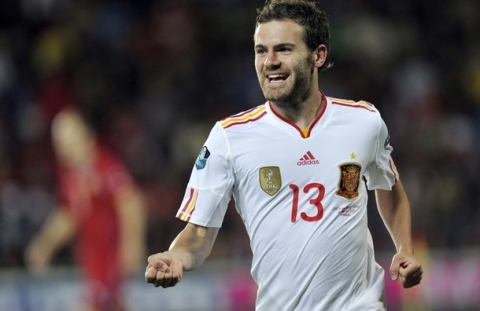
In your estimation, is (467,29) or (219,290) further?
(467,29)

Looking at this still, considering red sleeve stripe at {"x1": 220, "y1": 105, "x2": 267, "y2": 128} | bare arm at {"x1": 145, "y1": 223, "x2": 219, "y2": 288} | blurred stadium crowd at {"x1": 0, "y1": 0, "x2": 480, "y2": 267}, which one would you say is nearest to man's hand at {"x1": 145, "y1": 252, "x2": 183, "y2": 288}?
bare arm at {"x1": 145, "y1": 223, "x2": 219, "y2": 288}

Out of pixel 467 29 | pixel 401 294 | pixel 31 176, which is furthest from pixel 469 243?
pixel 31 176

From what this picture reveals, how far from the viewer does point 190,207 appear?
4781 mm

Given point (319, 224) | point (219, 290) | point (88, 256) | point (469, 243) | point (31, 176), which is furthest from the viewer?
point (31, 176)

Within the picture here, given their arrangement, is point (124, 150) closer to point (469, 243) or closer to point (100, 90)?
point (100, 90)

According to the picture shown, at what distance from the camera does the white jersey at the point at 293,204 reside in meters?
4.71

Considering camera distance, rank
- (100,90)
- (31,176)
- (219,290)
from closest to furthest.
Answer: (219,290) → (31,176) → (100,90)

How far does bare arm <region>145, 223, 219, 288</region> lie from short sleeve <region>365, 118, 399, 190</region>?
0.83m

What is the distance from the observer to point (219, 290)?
10.9 m

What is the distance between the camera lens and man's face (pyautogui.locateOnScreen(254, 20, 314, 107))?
4723 millimetres

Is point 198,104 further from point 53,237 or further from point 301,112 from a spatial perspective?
point 301,112

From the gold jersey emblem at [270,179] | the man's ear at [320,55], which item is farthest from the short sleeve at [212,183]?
the man's ear at [320,55]

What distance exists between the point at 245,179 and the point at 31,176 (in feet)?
26.5

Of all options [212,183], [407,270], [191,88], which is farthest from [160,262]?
[191,88]
